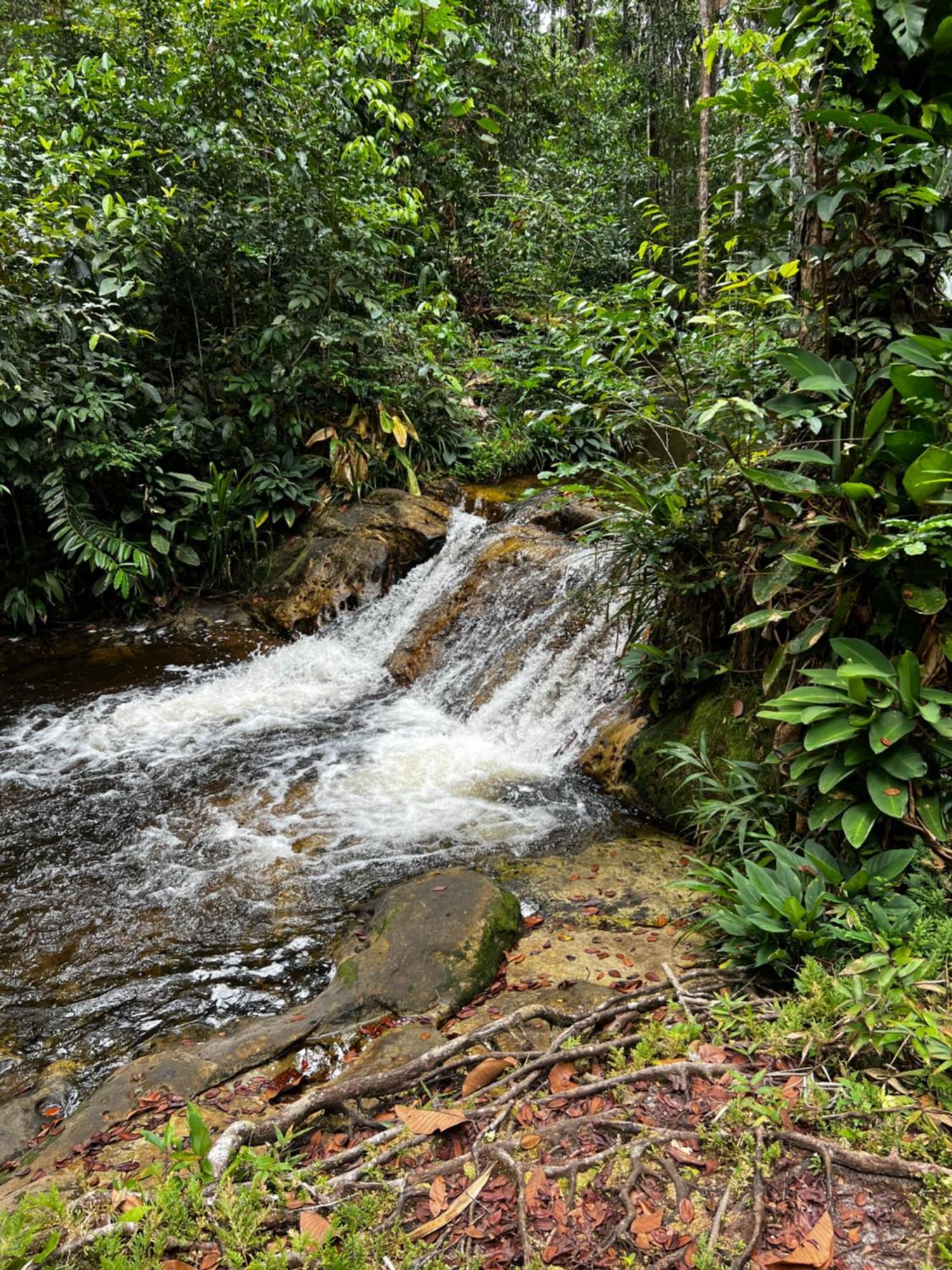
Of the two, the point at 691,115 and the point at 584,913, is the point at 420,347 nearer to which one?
the point at 584,913

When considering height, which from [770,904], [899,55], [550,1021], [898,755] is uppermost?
[899,55]

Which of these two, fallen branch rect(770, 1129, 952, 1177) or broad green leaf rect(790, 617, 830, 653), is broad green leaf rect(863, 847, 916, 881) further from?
fallen branch rect(770, 1129, 952, 1177)

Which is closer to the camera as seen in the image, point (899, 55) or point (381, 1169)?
point (381, 1169)

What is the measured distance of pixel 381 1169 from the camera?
1913 millimetres

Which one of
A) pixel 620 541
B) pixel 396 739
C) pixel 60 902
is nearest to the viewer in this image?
pixel 60 902

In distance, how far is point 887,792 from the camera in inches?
101

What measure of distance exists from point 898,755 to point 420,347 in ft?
27.3

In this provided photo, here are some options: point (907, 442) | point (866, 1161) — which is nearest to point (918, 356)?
point (907, 442)

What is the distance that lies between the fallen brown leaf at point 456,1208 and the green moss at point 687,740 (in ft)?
8.22

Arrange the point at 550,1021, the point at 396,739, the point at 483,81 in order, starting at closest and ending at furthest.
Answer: the point at 550,1021
the point at 396,739
the point at 483,81

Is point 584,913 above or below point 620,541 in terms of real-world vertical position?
below

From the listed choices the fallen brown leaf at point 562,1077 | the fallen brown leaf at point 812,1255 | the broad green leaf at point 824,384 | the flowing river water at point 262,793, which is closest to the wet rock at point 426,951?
the flowing river water at point 262,793

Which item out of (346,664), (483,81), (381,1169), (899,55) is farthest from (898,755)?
(483,81)

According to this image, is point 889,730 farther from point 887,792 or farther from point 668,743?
point 668,743
